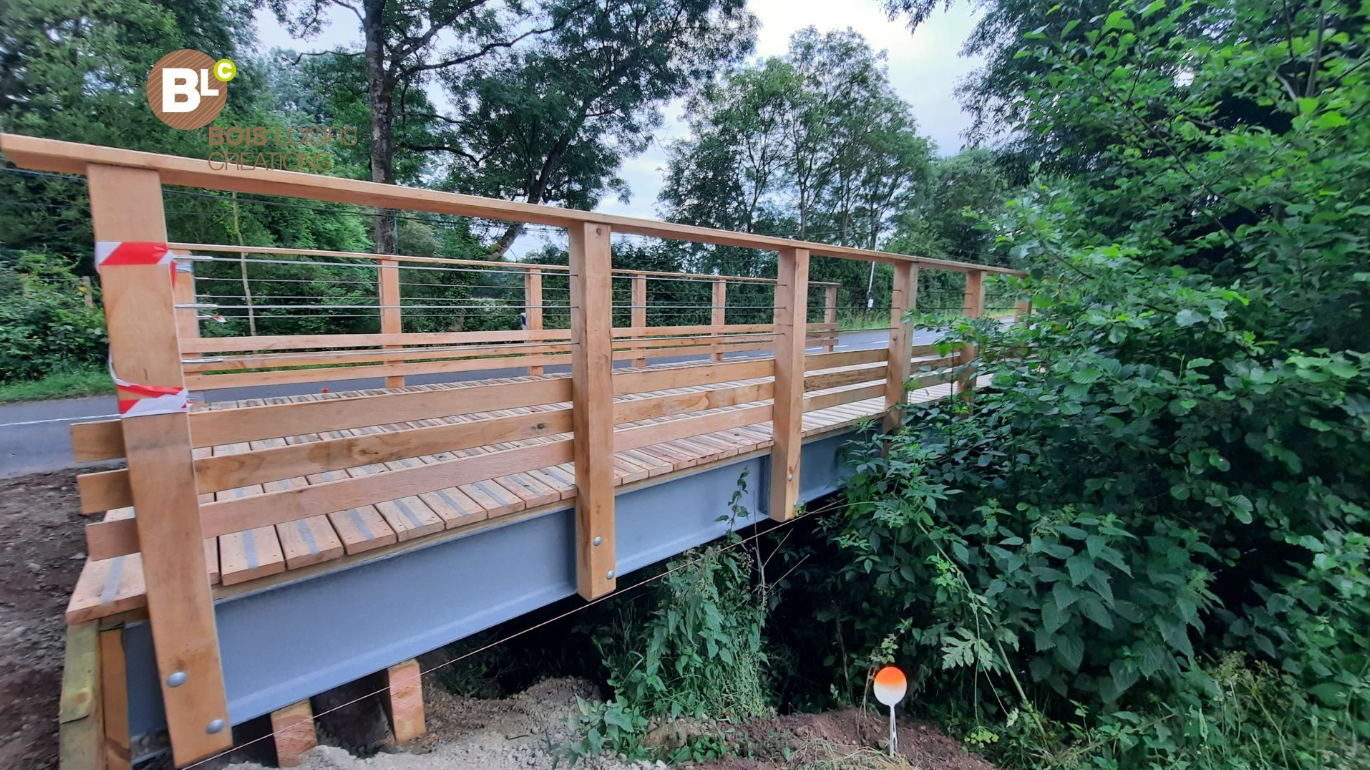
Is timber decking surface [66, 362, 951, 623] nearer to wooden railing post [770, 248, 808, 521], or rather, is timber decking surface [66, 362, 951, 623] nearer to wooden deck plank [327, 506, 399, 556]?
wooden deck plank [327, 506, 399, 556]

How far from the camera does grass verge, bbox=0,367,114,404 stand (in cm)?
597

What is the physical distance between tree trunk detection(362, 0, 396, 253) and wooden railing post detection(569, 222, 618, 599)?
25.5 ft

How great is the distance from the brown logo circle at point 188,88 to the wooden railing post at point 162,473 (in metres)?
4.57

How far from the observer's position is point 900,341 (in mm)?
3518

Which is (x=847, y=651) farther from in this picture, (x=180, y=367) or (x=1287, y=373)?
(x=180, y=367)

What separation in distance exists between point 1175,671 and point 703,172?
57.9ft

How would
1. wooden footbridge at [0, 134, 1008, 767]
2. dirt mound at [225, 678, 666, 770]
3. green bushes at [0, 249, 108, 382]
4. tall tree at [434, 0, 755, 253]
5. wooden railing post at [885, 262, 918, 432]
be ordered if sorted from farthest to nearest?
tall tree at [434, 0, 755, 253] → green bushes at [0, 249, 108, 382] → wooden railing post at [885, 262, 918, 432] → dirt mound at [225, 678, 666, 770] → wooden footbridge at [0, 134, 1008, 767]

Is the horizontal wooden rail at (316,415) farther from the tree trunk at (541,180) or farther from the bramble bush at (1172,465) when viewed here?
the tree trunk at (541,180)

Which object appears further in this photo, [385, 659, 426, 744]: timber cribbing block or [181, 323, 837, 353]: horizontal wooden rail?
[181, 323, 837, 353]: horizontal wooden rail

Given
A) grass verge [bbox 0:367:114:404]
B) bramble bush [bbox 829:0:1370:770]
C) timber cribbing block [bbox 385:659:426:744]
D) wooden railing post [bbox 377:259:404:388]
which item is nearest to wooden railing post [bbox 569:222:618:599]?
timber cribbing block [bbox 385:659:426:744]

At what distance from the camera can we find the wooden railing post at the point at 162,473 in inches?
45.0

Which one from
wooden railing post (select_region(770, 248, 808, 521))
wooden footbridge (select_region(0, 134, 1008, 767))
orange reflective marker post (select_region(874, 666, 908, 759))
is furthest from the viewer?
wooden railing post (select_region(770, 248, 808, 521))

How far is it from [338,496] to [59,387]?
7962 mm

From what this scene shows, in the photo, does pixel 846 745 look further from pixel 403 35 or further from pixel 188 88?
pixel 403 35
